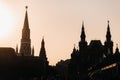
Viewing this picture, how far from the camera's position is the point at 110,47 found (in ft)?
545

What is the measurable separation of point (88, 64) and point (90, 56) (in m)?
3.36

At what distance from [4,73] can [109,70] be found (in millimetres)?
33657

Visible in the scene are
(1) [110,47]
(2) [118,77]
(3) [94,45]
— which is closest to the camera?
(2) [118,77]

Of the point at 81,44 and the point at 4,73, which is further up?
the point at 81,44

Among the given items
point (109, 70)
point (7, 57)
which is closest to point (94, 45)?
point (7, 57)

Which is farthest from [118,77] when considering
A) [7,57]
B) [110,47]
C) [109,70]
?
[110,47]

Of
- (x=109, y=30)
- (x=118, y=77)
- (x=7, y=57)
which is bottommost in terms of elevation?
(x=118, y=77)

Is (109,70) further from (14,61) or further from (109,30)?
(109,30)

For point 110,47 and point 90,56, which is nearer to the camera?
point 110,47

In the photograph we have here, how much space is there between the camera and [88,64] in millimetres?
182000

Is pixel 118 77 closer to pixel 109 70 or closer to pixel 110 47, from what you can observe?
pixel 109 70

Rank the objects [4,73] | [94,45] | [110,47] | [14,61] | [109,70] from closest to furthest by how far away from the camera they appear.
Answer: [109,70] → [4,73] → [14,61] → [110,47] → [94,45]

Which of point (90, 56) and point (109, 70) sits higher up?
point (90, 56)

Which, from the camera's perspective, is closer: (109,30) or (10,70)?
(10,70)
